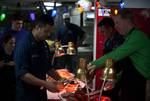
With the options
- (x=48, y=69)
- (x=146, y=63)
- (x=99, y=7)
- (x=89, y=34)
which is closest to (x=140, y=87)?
(x=146, y=63)

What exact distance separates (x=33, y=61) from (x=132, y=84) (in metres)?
1.26

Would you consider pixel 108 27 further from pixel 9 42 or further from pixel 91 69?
pixel 91 69

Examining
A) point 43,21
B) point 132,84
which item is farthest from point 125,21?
point 43,21

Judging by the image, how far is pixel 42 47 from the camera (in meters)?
4.88

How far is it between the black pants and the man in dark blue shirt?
91cm

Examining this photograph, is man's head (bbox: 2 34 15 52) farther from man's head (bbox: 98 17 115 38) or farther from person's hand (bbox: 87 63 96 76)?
person's hand (bbox: 87 63 96 76)

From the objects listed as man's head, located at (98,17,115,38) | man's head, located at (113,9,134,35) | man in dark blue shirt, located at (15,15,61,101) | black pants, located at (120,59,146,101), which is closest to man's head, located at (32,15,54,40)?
man in dark blue shirt, located at (15,15,61,101)

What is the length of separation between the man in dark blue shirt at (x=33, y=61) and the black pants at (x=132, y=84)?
907mm

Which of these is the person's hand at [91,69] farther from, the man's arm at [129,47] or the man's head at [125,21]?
the man's head at [125,21]

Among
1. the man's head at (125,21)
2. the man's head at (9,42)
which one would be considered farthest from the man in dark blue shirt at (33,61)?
the man's head at (9,42)

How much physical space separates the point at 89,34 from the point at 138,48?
9.43 meters

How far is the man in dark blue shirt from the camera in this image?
4562 millimetres

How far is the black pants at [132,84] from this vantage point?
4695mm

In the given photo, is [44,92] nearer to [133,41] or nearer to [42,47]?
[42,47]
